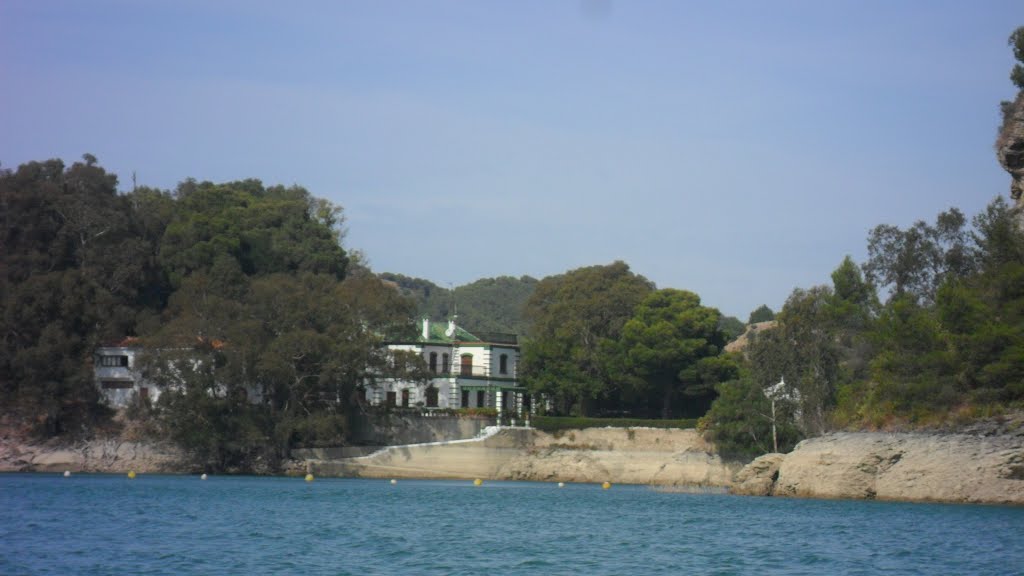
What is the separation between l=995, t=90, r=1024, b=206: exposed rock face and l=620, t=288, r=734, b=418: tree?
22.1 meters

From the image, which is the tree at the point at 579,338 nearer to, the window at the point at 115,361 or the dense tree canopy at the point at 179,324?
the dense tree canopy at the point at 179,324

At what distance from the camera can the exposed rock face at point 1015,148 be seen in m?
47.5

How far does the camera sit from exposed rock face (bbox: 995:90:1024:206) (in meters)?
47.5

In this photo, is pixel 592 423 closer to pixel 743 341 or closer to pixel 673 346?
pixel 673 346

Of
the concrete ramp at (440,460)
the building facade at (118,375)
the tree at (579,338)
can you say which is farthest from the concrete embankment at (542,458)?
the building facade at (118,375)

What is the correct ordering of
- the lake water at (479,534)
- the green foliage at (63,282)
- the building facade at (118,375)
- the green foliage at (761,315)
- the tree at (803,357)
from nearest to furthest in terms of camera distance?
1. the lake water at (479,534)
2. the tree at (803,357)
3. the green foliage at (63,282)
4. the building facade at (118,375)
5. the green foliage at (761,315)

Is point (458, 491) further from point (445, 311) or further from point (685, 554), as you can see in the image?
point (445, 311)

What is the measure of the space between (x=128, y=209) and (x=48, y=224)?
6112 mm

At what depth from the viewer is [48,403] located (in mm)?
58406

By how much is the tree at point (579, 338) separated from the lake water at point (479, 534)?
80.0 ft

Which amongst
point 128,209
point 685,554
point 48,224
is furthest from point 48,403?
point 685,554

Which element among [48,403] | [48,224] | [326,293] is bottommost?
[48,403]

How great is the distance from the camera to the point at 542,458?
6228cm

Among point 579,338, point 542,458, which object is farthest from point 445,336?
point 542,458
